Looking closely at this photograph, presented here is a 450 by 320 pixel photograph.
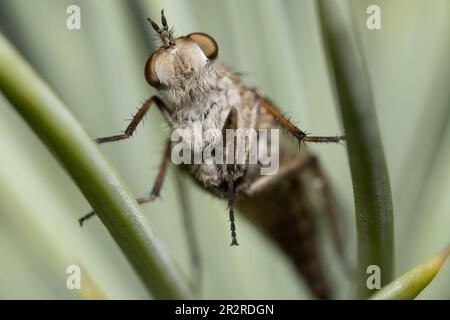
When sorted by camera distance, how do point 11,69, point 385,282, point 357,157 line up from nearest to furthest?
point 11,69
point 357,157
point 385,282

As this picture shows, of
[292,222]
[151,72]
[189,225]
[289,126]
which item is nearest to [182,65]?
[151,72]

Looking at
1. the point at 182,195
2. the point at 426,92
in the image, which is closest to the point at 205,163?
the point at 182,195

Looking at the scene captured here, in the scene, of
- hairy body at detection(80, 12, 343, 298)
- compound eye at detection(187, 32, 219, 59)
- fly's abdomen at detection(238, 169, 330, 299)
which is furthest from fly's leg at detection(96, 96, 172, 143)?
fly's abdomen at detection(238, 169, 330, 299)

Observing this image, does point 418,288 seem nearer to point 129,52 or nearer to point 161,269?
point 161,269

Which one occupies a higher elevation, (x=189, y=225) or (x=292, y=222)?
(x=189, y=225)

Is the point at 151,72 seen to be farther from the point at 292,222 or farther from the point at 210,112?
the point at 292,222

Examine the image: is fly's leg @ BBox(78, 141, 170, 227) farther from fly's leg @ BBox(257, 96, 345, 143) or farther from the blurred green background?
fly's leg @ BBox(257, 96, 345, 143)

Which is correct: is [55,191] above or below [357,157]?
below
